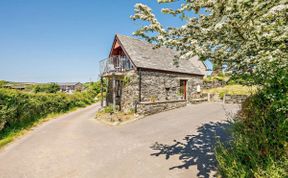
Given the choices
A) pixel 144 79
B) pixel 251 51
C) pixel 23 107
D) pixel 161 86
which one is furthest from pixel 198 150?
pixel 23 107

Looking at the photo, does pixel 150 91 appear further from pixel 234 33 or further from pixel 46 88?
pixel 46 88

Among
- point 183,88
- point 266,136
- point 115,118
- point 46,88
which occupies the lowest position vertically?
point 115,118

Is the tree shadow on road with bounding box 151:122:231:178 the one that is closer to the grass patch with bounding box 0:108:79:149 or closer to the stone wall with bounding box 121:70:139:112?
the stone wall with bounding box 121:70:139:112

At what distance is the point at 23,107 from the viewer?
1234 cm

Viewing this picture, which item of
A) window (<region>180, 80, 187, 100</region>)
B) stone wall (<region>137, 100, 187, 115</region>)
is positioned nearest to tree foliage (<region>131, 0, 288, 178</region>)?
stone wall (<region>137, 100, 187, 115</region>)

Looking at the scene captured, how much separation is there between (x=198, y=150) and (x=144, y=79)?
9623 millimetres

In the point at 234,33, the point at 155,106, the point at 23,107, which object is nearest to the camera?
the point at 234,33

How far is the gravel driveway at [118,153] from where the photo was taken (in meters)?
5.58

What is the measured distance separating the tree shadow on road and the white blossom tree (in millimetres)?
2529

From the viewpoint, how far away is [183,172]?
5.21 m

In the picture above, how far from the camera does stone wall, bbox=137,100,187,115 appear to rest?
14080 millimetres

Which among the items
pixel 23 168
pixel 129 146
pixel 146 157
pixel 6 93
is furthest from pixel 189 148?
pixel 6 93

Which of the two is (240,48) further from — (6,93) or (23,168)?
(6,93)

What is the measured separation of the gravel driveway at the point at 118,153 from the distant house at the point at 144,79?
4.95 meters
